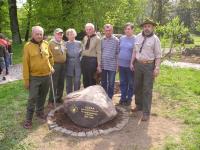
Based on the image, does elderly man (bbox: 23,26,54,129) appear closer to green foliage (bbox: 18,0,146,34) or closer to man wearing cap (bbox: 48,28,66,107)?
man wearing cap (bbox: 48,28,66,107)

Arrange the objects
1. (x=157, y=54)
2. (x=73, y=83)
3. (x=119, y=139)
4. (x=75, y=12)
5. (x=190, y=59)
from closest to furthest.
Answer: (x=119, y=139), (x=157, y=54), (x=73, y=83), (x=190, y=59), (x=75, y=12)

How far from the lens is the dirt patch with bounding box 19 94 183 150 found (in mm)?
6844

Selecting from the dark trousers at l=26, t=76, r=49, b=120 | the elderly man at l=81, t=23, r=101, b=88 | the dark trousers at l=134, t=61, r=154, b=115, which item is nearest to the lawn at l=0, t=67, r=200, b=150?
the dark trousers at l=26, t=76, r=49, b=120

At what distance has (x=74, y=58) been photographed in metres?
8.77

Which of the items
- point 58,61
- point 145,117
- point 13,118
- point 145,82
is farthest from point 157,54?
point 13,118

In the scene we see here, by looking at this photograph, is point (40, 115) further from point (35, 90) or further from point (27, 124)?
point (35, 90)

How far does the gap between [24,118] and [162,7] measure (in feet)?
107

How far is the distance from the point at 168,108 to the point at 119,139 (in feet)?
8.35

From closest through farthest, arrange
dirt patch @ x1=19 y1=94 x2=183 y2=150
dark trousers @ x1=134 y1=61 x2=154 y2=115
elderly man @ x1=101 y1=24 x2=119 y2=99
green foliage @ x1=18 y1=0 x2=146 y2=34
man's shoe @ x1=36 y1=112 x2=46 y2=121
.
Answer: dirt patch @ x1=19 y1=94 x2=183 y2=150
dark trousers @ x1=134 y1=61 x2=154 y2=115
man's shoe @ x1=36 y1=112 x2=46 y2=121
elderly man @ x1=101 y1=24 x2=119 y2=99
green foliage @ x1=18 y1=0 x2=146 y2=34

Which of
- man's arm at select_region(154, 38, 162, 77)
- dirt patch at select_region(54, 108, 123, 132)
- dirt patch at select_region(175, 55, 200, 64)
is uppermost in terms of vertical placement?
man's arm at select_region(154, 38, 162, 77)

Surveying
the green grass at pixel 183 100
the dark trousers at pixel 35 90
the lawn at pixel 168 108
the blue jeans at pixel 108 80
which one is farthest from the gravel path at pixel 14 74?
the dark trousers at pixel 35 90

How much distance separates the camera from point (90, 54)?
868cm

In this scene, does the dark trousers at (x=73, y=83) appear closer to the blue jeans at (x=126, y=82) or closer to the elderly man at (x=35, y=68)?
the blue jeans at (x=126, y=82)

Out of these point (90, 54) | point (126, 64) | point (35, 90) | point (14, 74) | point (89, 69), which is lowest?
point (14, 74)
